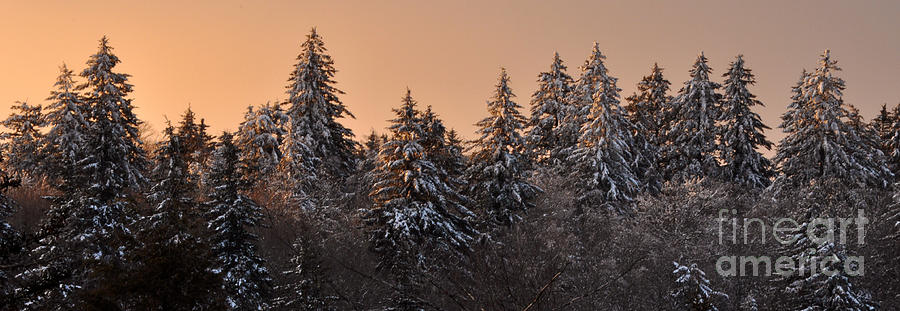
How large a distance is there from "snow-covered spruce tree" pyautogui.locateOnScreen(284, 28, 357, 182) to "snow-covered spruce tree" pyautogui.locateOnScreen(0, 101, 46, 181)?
70.3 ft

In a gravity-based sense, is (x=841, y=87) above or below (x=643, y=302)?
above

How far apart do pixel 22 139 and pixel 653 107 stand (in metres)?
50.9

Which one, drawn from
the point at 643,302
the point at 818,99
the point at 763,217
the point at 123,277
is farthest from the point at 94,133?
the point at 818,99

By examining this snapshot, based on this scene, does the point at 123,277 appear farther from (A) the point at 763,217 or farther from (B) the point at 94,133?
(A) the point at 763,217

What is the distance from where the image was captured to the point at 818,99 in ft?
120

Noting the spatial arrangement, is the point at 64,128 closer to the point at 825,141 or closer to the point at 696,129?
the point at 696,129

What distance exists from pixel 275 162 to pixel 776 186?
3376 centimetres

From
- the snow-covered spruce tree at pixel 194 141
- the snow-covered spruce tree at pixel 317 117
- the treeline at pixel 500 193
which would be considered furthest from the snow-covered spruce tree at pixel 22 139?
the snow-covered spruce tree at pixel 317 117

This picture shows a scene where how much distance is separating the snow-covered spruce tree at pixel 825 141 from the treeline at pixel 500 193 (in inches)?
5.3

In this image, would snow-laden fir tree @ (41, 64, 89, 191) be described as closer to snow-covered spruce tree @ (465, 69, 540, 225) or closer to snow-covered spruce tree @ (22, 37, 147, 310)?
snow-covered spruce tree @ (22, 37, 147, 310)

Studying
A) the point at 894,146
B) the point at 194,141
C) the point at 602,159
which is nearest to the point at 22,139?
the point at 194,141

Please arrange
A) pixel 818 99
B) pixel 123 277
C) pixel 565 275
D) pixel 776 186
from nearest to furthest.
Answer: pixel 123 277 < pixel 565 275 < pixel 818 99 < pixel 776 186

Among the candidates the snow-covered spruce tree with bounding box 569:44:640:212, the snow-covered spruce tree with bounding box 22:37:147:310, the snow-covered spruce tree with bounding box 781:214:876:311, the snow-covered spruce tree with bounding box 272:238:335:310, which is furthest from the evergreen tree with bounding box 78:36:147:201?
the snow-covered spruce tree with bounding box 781:214:876:311

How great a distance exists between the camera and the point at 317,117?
4212 centimetres
